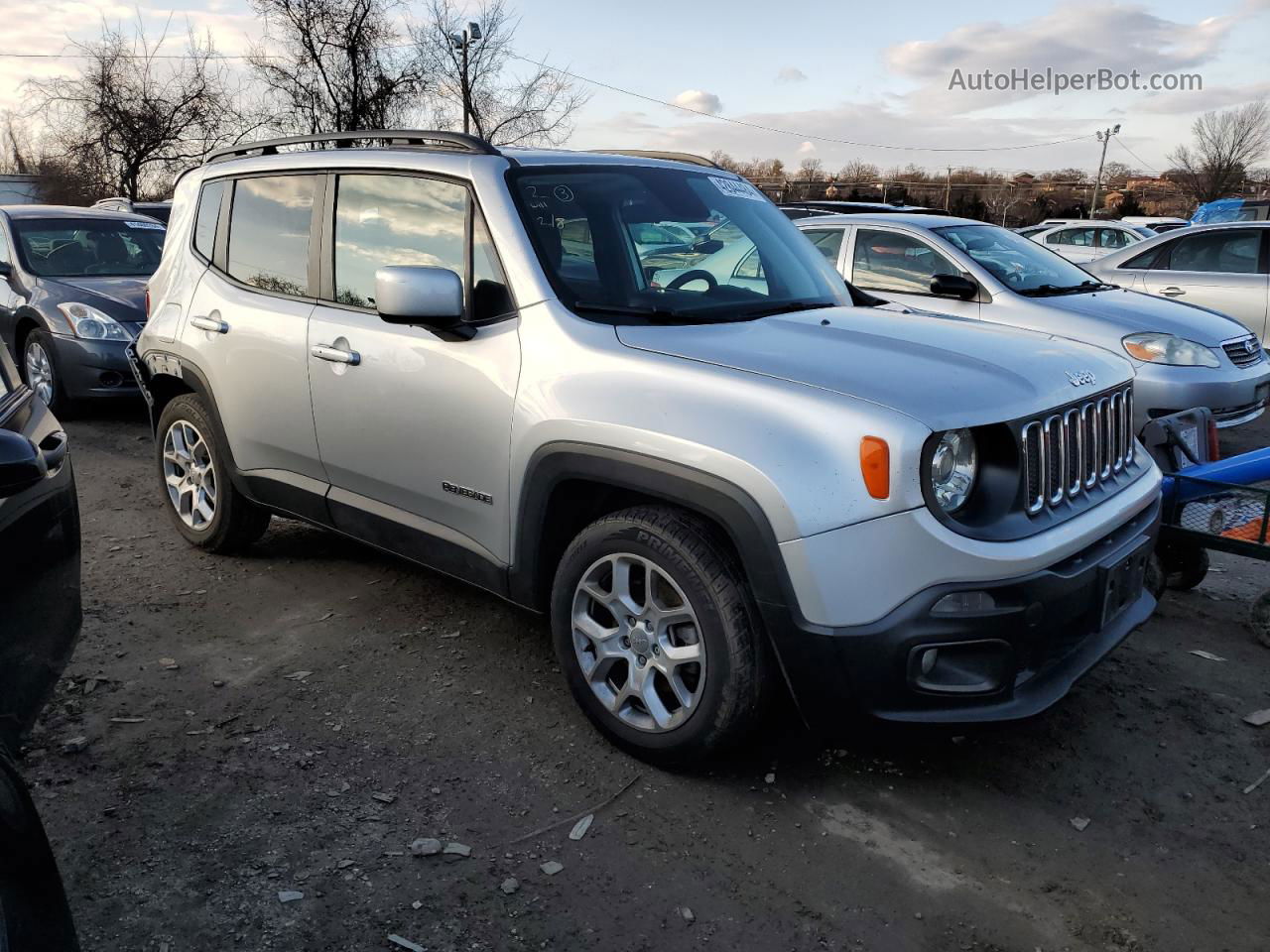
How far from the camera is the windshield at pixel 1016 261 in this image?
7.04 metres

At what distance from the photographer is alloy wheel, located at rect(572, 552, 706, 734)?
298cm

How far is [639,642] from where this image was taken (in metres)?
3.08

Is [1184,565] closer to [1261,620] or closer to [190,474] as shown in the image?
[1261,620]

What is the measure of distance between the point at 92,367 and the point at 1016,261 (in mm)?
7028

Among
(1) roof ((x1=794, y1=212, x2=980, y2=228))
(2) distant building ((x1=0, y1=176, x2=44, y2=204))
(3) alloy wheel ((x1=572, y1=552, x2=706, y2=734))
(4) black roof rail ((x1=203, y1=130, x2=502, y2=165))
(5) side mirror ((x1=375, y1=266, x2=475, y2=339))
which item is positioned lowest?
(3) alloy wheel ((x1=572, y1=552, x2=706, y2=734))

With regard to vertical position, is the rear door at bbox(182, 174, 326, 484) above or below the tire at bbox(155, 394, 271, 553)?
above

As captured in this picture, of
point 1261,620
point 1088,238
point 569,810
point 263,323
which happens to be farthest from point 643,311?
point 1088,238

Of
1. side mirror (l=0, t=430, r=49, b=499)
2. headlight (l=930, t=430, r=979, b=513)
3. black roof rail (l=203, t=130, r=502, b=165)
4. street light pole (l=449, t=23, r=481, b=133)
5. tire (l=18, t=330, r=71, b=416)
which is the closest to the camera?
side mirror (l=0, t=430, r=49, b=499)

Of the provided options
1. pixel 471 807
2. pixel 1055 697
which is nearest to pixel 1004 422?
pixel 1055 697

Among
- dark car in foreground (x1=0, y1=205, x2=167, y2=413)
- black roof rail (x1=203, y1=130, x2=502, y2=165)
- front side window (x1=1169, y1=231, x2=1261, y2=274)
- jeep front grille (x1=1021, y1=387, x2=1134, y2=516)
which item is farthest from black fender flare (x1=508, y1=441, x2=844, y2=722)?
front side window (x1=1169, y1=231, x2=1261, y2=274)

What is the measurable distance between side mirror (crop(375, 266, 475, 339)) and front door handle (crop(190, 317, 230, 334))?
4.97 ft

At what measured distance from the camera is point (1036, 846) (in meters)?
2.83

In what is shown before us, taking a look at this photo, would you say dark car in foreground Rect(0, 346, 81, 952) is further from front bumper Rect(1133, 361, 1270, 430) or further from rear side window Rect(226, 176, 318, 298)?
front bumper Rect(1133, 361, 1270, 430)

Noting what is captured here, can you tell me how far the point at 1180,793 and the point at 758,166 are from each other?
153 feet
